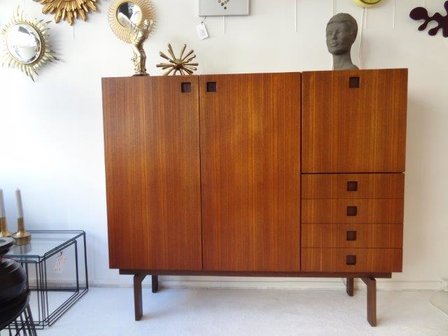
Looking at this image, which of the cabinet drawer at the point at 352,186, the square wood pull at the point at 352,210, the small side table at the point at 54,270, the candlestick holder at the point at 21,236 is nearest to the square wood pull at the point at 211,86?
the cabinet drawer at the point at 352,186

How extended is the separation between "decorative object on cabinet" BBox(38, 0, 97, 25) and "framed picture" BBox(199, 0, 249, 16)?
2.20 feet

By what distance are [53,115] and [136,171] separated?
863 mm

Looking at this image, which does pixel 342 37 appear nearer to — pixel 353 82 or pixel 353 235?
pixel 353 82

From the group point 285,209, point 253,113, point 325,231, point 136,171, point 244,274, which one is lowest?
point 244,274

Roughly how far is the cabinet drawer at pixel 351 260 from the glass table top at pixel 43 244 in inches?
53.6

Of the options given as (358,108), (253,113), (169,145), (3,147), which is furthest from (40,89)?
(358,108)

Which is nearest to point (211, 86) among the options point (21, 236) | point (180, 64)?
point (180, 64)

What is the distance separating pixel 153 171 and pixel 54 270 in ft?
3.76

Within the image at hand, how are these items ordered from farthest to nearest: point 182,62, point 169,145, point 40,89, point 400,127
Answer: point 40,89
point 182,62
point 169,145
point 400,127

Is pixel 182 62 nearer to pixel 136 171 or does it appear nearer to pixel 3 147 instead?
→ pixel 136 171

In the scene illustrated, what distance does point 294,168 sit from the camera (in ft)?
→ 4.99

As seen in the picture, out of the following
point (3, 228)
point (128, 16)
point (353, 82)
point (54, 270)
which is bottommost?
point (54, 270)

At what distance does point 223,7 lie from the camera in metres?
1.87

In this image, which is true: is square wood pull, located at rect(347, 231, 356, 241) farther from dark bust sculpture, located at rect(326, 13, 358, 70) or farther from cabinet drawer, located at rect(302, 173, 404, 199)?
dark bust sculpture, located at rect(326, 13, 358, 70)
